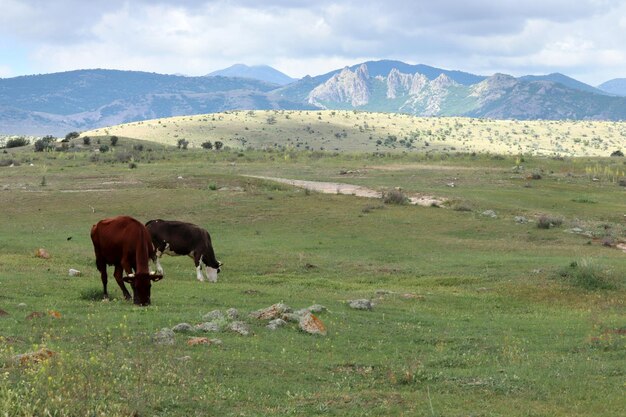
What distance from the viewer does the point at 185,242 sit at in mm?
26547

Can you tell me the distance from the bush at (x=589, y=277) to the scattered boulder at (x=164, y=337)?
16.2 m

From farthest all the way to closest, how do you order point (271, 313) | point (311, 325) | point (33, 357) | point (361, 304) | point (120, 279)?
point (361, 304), point (120, 279), point (271, 313), point (311, 325), point (33, 357)

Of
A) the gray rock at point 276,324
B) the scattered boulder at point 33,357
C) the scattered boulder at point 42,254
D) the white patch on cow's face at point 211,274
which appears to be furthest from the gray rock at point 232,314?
the scattered boulder at point 42,254

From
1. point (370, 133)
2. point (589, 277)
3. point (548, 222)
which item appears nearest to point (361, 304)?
point (589, 277)

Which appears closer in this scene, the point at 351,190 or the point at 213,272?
the point at 213,272

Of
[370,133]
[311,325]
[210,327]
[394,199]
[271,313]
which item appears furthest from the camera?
[370,133]

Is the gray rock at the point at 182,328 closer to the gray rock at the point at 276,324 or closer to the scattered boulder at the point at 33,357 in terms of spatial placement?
the gray rock at the point at 276,324

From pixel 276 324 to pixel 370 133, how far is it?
153466 millimetres

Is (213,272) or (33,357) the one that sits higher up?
(33,357)

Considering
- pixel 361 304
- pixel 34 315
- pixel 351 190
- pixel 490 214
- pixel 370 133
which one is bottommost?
pixel 490 214

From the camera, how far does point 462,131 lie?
602 feet

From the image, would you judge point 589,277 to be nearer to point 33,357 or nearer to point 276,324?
point 276,324

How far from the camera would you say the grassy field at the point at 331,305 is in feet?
36.6

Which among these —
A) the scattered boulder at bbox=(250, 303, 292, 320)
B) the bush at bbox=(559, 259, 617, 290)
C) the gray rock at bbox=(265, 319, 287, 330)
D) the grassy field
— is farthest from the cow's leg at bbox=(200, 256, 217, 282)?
the bush at bbox=(559, 259, 617, 290)
